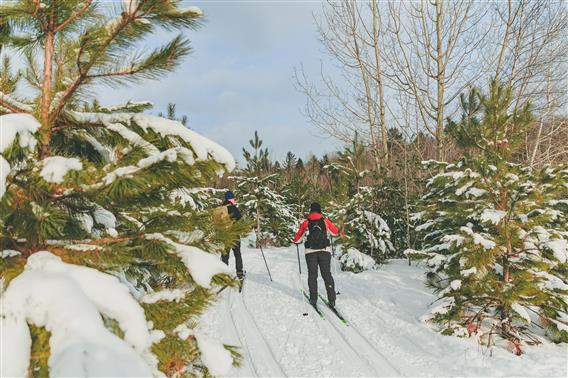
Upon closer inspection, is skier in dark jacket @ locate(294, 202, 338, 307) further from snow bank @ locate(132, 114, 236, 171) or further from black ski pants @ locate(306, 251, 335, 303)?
snow bank @ locate(132, 114, 236, 171)

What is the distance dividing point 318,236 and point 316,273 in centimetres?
81

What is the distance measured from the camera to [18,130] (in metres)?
1.63

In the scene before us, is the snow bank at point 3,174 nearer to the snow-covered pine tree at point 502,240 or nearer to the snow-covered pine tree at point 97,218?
the snow-covered pine tree at point 97,218

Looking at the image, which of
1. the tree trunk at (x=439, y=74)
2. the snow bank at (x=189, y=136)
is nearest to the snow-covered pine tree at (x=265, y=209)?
the tree trunk at (x=439, y=74)

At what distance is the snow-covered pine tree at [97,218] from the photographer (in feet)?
4.79

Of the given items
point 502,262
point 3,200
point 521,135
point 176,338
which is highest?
point 521,135

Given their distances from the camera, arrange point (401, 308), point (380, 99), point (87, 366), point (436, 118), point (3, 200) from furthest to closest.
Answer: point (380, 99), point (436, 118), point (401, 308), point (3, 200), point (87, 366)

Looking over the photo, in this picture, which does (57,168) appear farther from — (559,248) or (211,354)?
(559,248)

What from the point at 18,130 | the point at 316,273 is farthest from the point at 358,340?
the point at 18,130

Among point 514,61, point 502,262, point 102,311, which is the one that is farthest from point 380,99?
point 102,311

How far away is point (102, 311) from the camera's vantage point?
1.65 meters

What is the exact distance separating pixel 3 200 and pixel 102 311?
66 centimetres

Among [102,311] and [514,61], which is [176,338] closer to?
[102,311]

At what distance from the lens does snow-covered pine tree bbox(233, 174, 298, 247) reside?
20.9m
